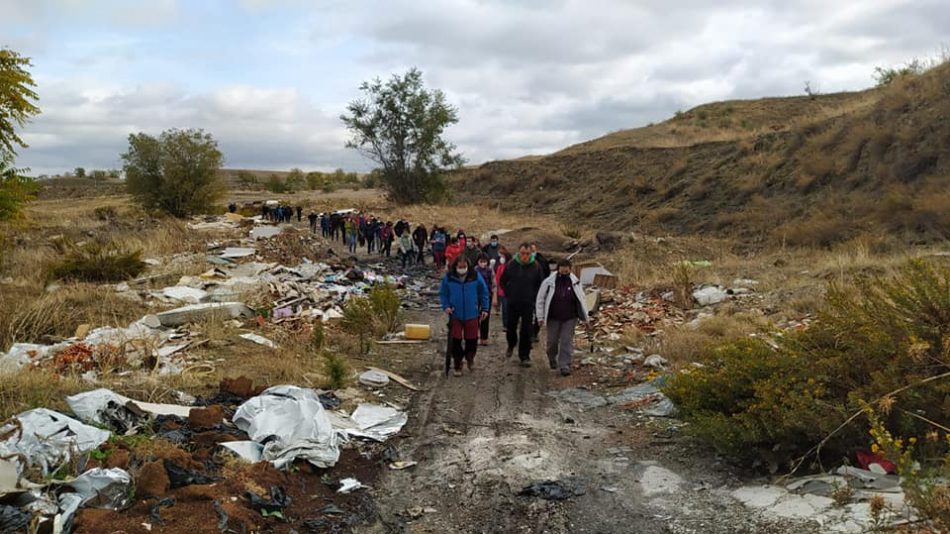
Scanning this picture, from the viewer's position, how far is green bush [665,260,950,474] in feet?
15.1

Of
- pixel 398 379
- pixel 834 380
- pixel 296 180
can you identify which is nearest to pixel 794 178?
pixel 398 379

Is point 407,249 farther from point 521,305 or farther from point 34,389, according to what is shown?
point 34,389

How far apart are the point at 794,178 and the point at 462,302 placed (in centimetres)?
1847

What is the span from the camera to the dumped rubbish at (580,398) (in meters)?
7.68

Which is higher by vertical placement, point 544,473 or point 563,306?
point 563,306

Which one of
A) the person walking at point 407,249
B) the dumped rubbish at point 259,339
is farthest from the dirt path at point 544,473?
the person walking at point 407,249

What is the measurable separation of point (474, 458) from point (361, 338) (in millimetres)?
4661

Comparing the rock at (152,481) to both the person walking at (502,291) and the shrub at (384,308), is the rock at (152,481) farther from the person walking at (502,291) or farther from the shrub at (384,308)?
the shrub at (384,308)

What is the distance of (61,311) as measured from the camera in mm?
10352

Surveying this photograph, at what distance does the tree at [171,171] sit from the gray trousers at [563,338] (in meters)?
31.8

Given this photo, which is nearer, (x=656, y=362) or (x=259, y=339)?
(x=656, y=362)

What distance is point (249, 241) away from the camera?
21.2 metres

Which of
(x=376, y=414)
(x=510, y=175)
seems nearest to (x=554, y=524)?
(x=376, y=414)

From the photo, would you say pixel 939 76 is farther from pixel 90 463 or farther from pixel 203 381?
pixel 90 463
